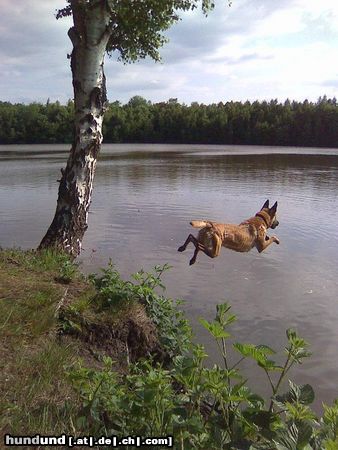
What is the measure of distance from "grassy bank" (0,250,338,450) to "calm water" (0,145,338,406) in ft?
9.86

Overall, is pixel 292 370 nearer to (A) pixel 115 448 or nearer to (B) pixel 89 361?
(B) pixel 89 361

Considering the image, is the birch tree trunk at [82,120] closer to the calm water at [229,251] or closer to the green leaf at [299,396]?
the calm water at [229,251]

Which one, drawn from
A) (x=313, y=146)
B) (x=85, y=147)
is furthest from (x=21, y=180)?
(x=313, y=146)

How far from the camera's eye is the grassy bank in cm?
347

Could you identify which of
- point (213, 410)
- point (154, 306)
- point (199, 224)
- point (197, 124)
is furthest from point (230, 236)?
point (197, 124)

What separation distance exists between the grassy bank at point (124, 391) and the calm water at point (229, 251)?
3.01 metres

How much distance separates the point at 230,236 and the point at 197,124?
121 m

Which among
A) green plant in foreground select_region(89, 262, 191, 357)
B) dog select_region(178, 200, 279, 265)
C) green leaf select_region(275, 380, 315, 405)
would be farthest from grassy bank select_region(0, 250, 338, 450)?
dog select_region(178, 200, 279, 265)

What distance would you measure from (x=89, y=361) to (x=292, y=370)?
11.8ft

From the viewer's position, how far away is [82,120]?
33.7 ft

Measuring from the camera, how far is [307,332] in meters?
8.99

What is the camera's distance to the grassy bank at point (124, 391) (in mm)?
3475

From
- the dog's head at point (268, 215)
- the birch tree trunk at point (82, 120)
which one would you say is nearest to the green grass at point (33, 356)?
the birch tree trunk at point (82, 120)

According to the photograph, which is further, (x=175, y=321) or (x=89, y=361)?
(x=175, y=321)
